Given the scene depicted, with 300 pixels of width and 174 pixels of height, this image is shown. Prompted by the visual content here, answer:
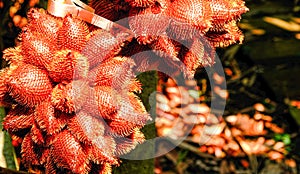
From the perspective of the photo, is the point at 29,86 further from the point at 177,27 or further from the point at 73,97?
the point at 177,27

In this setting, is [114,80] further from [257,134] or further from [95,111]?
[257,134]

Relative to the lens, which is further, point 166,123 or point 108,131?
point 166,123

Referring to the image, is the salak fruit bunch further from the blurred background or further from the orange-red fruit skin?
the blurred background

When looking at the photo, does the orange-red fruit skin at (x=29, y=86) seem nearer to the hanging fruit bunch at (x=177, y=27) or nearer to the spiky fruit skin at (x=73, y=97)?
the spiky fruit skin at (x=73, y=97)

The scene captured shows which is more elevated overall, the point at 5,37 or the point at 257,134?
the point at 5,37

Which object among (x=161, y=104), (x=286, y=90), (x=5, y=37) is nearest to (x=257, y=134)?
(x=286, y=90)

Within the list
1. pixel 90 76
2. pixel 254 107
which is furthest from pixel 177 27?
pixel 254 107
